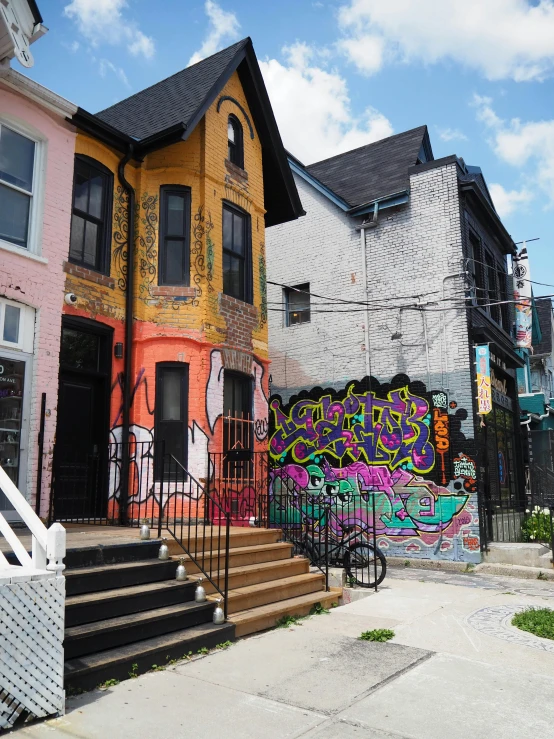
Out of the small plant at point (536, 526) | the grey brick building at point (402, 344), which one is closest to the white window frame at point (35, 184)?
the grey brick building at point (402, 344)

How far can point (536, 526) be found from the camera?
14992mm

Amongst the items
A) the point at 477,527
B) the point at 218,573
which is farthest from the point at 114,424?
the point at 477,527

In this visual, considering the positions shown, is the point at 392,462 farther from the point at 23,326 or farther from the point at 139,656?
the point at 139,656

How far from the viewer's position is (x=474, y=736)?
4.22 metres

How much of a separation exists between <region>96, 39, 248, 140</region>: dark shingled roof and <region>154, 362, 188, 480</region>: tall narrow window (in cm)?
408

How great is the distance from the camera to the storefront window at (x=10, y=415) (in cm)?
841

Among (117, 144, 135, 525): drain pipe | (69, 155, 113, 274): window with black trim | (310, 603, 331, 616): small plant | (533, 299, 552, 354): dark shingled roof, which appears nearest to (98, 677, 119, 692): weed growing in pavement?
(310, 603, 331, 616): small plant

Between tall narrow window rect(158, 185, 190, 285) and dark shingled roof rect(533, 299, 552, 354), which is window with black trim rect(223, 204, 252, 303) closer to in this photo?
tall narrow window rect(158, 185, 190, 285)

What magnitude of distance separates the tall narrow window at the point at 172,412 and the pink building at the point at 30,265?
1887 millimetres

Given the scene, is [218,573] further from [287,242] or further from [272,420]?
[287,242]

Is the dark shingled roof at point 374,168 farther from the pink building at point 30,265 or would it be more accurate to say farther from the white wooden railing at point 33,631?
the white wooden railing at point 33,631

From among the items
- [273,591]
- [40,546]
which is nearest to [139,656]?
[40,546]

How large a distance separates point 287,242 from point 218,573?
1192 cm

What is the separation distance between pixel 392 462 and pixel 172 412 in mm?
5705
